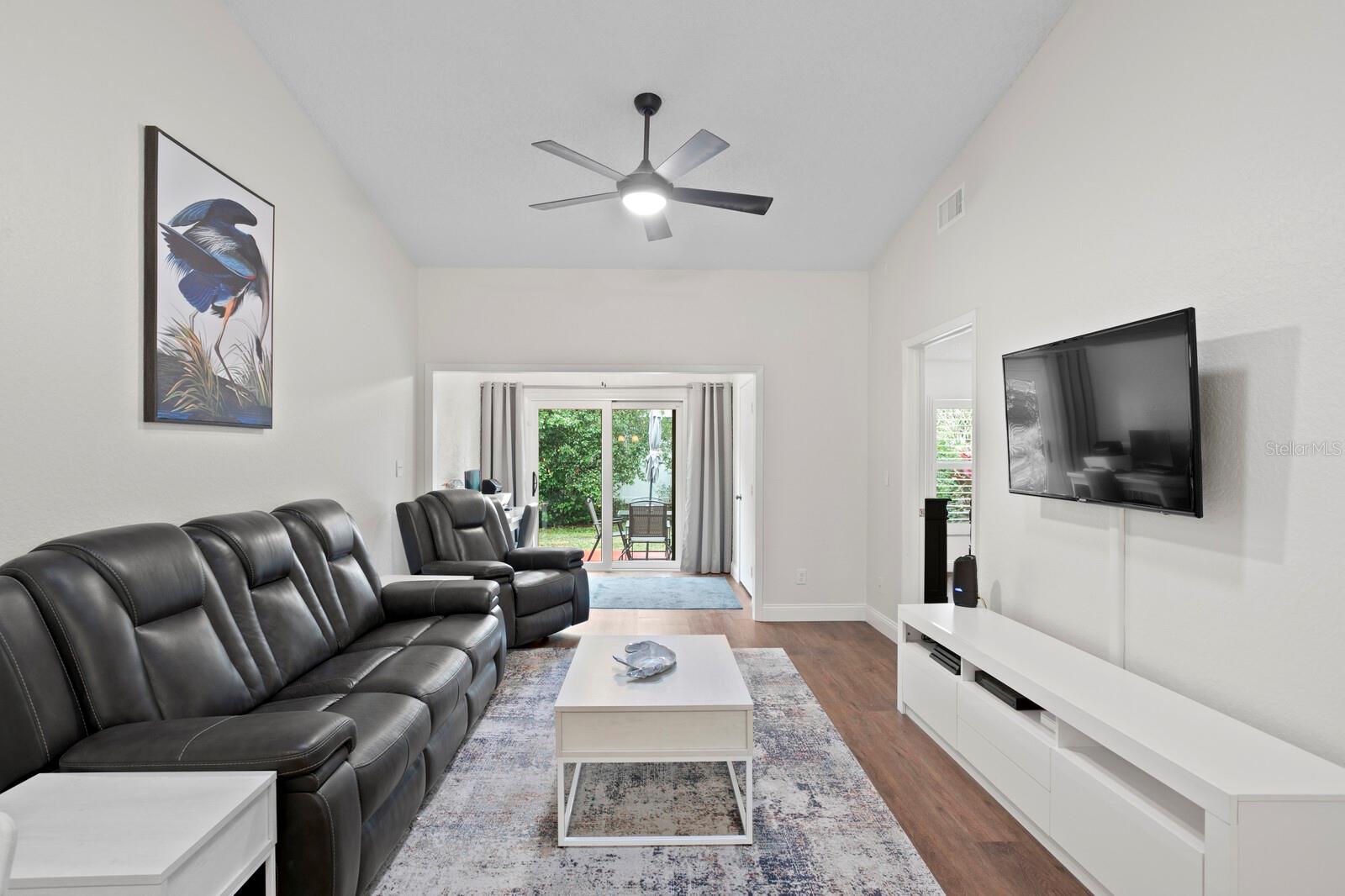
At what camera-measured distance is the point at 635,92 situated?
3369mm

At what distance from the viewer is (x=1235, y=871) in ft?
5.06

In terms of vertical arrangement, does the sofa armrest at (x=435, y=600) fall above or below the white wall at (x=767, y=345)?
below

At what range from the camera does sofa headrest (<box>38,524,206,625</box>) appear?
1.88 metres

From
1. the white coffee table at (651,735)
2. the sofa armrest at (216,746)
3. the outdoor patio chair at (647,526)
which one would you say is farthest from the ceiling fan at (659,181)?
the outdoor patio chair at (647,526)

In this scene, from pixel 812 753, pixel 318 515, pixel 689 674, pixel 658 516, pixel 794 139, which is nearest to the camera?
pixel 689 674

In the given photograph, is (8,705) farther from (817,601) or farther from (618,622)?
(817,601)

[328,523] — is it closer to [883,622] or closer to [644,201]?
[644,201]

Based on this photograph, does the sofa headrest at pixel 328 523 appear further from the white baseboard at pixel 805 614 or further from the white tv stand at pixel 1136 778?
the white baseboard at pixel 805 614

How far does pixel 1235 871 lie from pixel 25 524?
3206 millimetres

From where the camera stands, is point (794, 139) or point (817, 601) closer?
point (794, 139)

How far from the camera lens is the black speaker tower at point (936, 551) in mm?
4055

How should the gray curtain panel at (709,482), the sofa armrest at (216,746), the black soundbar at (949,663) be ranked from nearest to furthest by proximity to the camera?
1. the sofa armrest at (216,746)
2. the black soundbar at (949,663)
3. the gray curtain panel at (709,482)

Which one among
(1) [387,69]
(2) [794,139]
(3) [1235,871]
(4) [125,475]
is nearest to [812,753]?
(3) [1235,871]

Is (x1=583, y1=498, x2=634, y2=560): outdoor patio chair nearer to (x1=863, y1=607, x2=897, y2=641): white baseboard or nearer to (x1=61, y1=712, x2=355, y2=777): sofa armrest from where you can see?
(x1=863, y1=607, x2=897, y2=641): white baseboard
